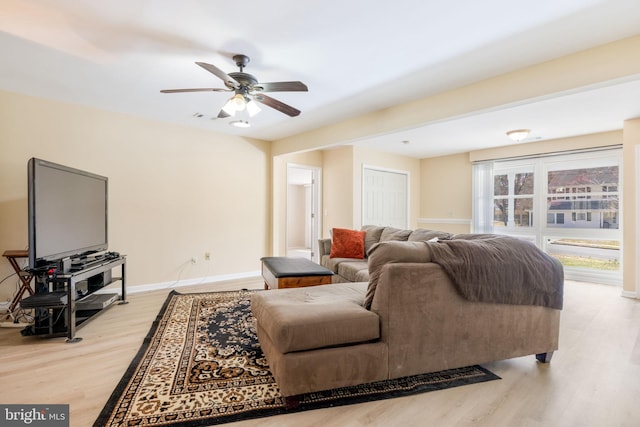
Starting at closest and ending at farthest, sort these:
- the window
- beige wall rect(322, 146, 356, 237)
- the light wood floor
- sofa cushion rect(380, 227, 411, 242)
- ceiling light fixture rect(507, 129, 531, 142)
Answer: the light wood floor → sofa cushion rect(380, 227, 411, 242) → ceiling light fixture rect(507, 129, 531, 142) → the window → beige wall rect(322, 146, 356, 237)

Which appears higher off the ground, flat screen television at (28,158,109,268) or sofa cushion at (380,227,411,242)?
flat screen television at (28,158,109,268)

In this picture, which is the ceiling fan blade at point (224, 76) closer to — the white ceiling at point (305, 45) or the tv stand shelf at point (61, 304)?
the white ceiling at point (305, 45)

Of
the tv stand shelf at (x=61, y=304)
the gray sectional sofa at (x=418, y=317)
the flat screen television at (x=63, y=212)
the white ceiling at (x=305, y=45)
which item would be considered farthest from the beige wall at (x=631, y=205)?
the flat screen television at (x=63, y=212)

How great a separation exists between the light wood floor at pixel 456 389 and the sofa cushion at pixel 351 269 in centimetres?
162

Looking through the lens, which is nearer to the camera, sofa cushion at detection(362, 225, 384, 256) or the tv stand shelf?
the tv stand shelf

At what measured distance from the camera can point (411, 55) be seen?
2.53m

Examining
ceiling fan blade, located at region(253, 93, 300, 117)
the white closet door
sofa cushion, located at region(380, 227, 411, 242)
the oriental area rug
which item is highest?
ceiling fan blade, located at region(253, 93, 300, 117)

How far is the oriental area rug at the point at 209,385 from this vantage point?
163cm

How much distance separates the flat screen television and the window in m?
6.54

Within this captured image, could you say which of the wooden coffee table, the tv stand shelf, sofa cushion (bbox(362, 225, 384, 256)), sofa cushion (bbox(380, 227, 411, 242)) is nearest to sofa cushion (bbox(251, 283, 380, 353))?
the wooden coffee table

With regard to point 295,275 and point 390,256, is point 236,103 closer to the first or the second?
point 295,275

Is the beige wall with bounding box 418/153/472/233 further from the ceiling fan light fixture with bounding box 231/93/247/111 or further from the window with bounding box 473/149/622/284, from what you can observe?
the ceiling fan light fixture with bounding box 231/93/247/111

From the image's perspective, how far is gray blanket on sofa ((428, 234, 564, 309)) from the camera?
1913 mm

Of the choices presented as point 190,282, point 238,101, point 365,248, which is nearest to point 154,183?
point 190,282
